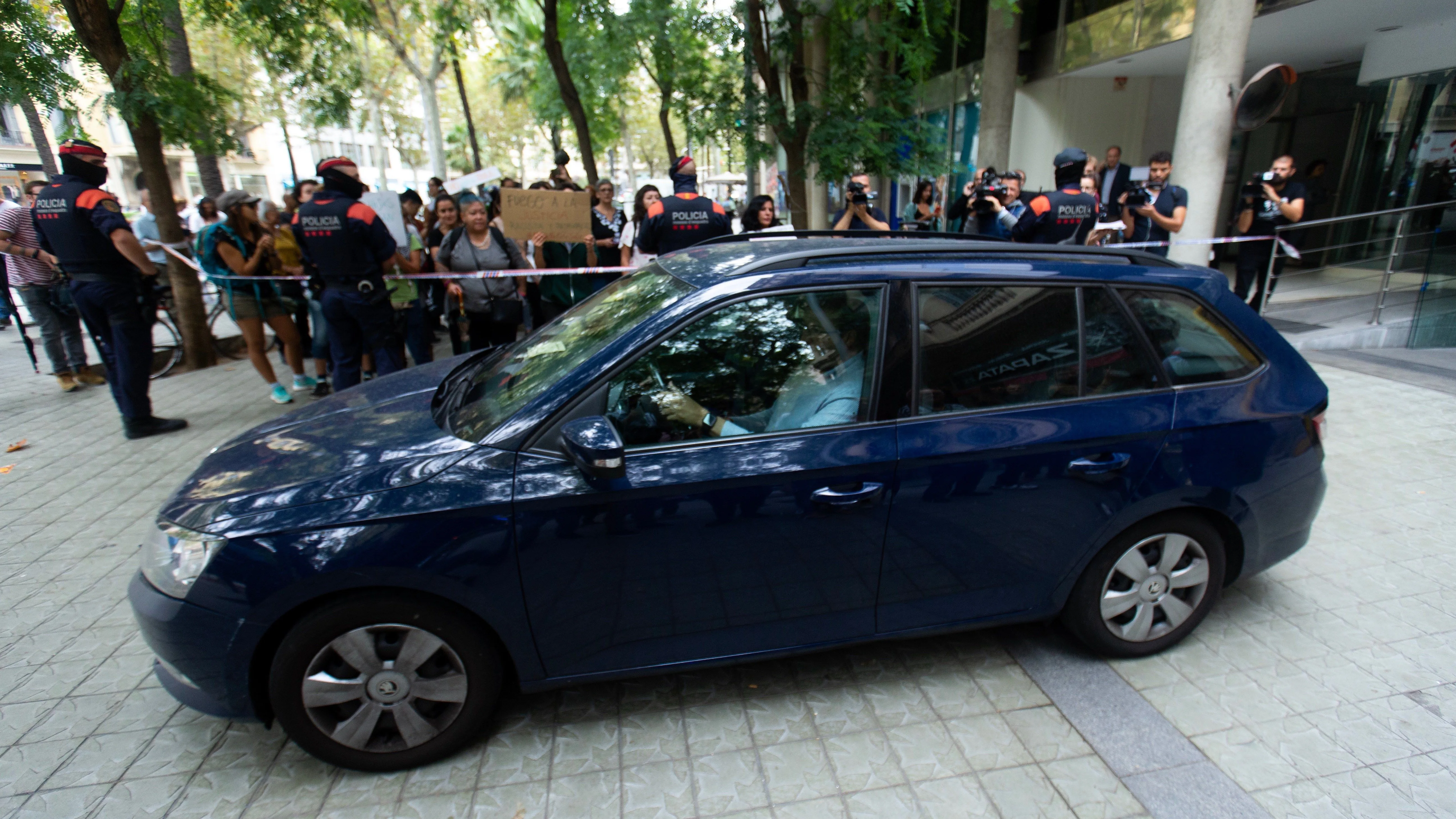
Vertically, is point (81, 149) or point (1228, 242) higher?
point (81, 149)

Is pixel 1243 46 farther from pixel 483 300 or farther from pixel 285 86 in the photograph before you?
pixel 285 86

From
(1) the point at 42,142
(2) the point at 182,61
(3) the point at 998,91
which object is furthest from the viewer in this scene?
(1) the point at 42,142

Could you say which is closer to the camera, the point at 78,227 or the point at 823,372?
the point at 823,372

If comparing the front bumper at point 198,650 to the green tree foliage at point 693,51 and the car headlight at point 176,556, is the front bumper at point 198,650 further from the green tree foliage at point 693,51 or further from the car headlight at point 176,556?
the green tree foliage at point 693,51

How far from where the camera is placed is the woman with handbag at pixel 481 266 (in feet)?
21.5

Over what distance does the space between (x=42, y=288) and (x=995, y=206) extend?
32.7 feet

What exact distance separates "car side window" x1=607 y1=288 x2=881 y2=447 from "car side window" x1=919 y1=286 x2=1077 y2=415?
22 cm

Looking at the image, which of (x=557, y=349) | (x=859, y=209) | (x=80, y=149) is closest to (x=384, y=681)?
(x=557, y=349)

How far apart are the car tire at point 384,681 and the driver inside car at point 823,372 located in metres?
1.20

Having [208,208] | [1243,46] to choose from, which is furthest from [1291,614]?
[208,208]

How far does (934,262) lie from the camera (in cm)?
275

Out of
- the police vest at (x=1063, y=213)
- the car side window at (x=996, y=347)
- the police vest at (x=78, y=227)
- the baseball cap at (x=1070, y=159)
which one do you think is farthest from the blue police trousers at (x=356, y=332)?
the baseball cap at (x=1070, y=159)

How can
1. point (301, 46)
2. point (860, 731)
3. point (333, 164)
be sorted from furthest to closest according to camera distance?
point (301, 46) < point (333, 164) < point (860, 731)

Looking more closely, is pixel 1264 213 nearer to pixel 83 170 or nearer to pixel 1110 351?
pixel 1110 351
